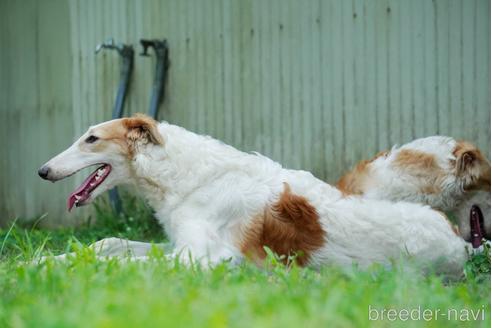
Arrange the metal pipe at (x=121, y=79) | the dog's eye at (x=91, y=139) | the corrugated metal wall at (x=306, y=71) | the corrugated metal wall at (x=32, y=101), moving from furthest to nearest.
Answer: the corrugated metal wall at (x=32, y=101), the metal pipe at (x=121, y=79), the corrugated metal wall at (x=306, y=71), the dog's eye at (x=91, y=139)

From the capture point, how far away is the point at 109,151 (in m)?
5.43

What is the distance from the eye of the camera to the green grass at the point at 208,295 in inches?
109

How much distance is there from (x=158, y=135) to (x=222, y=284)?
6.30ft

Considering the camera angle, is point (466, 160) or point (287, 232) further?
point (466, 160)

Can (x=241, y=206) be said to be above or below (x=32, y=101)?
below

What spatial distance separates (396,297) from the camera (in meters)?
3.49

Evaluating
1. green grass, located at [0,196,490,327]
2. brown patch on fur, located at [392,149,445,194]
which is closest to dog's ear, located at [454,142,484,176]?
brown patch on fur, located at [392,149,445,194]

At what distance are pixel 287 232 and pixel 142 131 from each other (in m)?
1.21

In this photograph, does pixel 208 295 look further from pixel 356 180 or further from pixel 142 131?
pixel 356 180

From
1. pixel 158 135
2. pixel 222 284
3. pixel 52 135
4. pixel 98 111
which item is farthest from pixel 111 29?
pixel 222 284

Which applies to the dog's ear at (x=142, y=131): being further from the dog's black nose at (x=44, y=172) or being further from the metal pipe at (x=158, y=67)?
the metal pipe at (x=158, y=67)

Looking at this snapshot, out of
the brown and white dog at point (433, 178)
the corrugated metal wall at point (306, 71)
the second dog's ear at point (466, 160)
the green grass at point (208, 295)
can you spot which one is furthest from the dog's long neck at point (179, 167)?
the corrugated metal wall at point (306, 71)

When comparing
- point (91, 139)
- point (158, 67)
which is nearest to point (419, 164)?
point (91, 139)

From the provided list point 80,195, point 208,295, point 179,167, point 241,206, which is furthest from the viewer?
point 80,195
